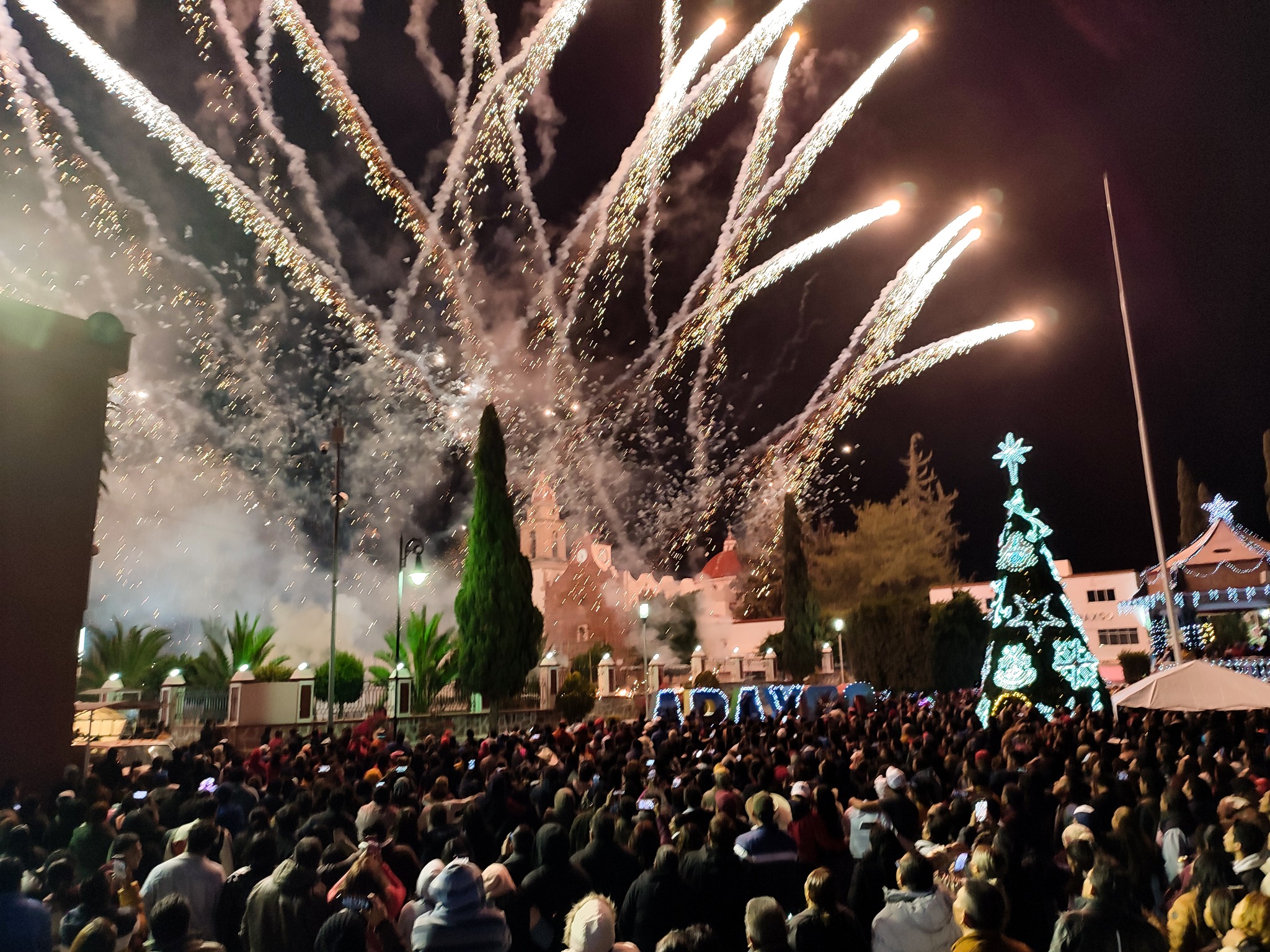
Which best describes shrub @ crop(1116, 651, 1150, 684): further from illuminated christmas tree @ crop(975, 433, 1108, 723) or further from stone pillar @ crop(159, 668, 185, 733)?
stone pillar @ crop(159, 668, 185, 733)

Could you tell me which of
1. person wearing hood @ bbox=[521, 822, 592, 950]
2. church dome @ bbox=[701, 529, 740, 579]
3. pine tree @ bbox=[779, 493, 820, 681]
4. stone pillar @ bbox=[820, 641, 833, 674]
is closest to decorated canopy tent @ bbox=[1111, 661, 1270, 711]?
person wearing hood @ bbox=[521, 822, 592, 950]

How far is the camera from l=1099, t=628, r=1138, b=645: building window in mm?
44750

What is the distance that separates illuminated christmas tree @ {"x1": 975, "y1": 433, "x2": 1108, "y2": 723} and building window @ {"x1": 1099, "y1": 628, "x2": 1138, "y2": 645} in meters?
28.3

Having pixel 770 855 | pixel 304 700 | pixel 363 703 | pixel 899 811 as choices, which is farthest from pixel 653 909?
pixel 363 703

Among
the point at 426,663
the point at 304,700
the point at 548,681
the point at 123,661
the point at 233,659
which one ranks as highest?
the point at 123,661

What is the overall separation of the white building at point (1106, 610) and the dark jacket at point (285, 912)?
42.6 m

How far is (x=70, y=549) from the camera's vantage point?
14.1 meters

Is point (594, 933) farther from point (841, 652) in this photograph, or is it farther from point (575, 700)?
point (841, 652)

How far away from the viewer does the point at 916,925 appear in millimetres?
4480

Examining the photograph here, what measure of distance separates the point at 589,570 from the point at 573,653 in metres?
6.45

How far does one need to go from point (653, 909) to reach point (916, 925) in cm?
148

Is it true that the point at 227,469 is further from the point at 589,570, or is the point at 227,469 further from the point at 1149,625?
the point at 1149,625

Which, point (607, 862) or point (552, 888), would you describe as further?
point (607, 862)

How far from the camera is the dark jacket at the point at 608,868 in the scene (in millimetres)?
6117
